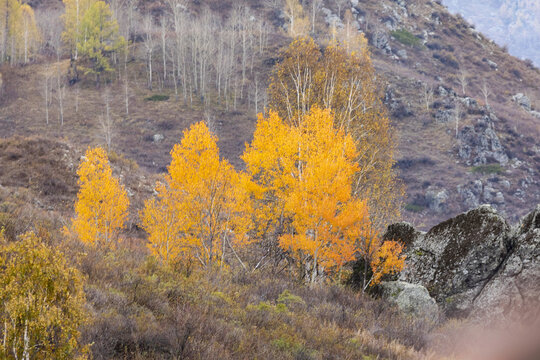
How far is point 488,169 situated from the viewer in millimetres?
51250

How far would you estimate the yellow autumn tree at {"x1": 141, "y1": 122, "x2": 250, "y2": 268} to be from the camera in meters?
14.2

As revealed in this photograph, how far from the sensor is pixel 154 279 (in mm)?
7035

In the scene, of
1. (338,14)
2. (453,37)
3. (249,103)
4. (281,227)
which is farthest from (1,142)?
(453,37)

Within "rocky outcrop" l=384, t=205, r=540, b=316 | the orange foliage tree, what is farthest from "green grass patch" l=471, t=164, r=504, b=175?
"rocky outcrop" l=384, t=205, r=540, b=316

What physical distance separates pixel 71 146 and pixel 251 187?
17135 millimetres

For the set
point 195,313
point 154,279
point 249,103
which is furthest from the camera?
point 249,103

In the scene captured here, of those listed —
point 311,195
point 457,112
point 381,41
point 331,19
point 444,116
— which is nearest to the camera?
point 311,195

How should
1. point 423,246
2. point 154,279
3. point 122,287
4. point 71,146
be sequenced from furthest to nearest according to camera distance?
point 71,146 < point 423,246 < point 154,279 < point 122,287

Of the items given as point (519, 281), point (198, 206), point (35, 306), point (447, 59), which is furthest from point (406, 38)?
point (35, 306)

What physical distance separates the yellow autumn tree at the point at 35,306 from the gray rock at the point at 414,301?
35.7ft

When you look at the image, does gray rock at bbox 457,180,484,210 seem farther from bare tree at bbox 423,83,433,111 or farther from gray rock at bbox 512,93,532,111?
gray rock at bbox 512,93,532,111

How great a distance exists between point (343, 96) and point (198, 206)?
41.0 feet

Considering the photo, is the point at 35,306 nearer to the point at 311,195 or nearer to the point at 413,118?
the point at 311,195

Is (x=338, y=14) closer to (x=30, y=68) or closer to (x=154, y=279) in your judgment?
(x=30, y=68)
